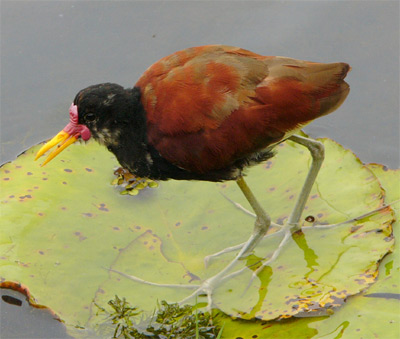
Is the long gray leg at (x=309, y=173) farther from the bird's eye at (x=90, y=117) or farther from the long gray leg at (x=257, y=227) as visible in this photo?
the bird's eye at (x=90, y=117)

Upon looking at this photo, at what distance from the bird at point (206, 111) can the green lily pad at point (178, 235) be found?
1.12 feet

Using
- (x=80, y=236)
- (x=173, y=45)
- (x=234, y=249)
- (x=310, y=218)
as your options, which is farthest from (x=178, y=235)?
(x=173, y=45)

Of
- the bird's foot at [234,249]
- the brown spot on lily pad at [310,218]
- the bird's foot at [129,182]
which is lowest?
the bird's foot at [234,249]

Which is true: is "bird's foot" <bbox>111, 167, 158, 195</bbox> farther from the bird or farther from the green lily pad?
the bird

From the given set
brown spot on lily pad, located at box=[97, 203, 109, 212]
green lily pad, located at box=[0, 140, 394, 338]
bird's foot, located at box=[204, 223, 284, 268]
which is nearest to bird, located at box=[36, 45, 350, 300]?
bird's foot, located at box=[204, 223, 284, 268]

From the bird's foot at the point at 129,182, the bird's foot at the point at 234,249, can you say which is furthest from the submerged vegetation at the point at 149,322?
the bird's foot at the point at 129,182

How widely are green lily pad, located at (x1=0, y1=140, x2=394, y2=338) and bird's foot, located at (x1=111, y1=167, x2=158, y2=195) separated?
0.04m

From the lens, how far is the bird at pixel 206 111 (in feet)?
12.8

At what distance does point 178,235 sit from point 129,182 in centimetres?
53

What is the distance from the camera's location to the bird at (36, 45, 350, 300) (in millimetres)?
3898

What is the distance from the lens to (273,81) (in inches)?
156

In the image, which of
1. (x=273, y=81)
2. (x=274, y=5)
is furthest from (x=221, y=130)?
(x=274, y=5)

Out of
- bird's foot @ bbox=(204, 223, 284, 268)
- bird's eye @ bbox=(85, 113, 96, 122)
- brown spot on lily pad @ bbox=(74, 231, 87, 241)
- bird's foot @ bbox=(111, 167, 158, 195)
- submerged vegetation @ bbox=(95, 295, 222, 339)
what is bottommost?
submerged vegetation @ bbox=(95, 295, 222, 339)

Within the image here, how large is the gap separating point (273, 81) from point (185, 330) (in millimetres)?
1445
